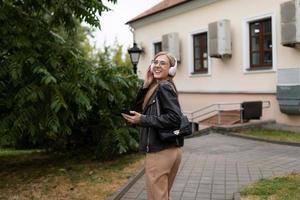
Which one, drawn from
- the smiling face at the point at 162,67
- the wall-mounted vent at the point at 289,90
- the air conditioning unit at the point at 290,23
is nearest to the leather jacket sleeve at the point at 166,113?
the smiling face at the point at 162,67

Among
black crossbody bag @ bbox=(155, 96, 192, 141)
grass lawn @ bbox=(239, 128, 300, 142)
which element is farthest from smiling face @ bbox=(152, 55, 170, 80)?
grass lawn @ bbox=(239, 128, 300, 142)

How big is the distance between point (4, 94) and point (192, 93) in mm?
13270

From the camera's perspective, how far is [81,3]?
27.5 ft

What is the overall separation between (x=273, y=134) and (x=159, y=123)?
9.84m

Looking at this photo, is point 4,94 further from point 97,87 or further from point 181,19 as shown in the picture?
point 181,19

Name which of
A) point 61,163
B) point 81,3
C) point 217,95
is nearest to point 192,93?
point 217,95

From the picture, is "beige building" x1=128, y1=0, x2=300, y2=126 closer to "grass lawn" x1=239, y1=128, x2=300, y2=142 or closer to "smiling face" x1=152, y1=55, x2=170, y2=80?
"grass lawn" x1=239, y1=128, x2=300, y2=142

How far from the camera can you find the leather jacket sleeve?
441cm

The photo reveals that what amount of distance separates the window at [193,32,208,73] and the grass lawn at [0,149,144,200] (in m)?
10.4

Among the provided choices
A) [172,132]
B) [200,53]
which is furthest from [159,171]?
[200,53]

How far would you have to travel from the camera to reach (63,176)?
843 cm

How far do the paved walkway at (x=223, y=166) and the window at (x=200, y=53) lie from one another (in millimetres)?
7590

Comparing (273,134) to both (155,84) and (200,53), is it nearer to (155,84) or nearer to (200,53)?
(200,53)

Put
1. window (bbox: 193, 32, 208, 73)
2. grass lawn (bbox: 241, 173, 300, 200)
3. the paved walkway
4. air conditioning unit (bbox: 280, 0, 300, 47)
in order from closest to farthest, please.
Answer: grass lawn (bbox: 241, 173, 300, 200)
the paved walkway
air conditioning unit (bbox: 280, 0, 300, 47)
window (bbox: 193, 32, 208, 73)
